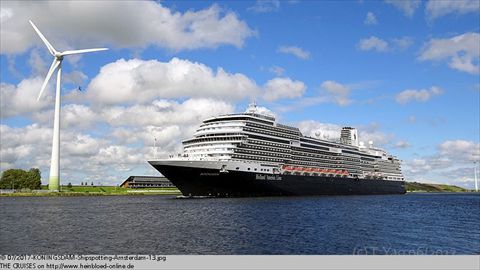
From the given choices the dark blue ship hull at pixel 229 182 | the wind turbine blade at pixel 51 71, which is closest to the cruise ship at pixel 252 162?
the dark blue ship hull at pixel 229 182

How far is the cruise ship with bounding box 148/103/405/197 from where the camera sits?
357ft

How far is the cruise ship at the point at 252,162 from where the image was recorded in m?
109

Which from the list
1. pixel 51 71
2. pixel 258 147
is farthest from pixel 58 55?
pixel 258 147

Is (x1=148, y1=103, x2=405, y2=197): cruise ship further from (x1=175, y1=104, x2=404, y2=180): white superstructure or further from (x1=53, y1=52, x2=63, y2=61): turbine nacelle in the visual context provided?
(x1=53, y1=52, x2=63, y2=61): turbine nacelle

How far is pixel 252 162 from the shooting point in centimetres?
11581

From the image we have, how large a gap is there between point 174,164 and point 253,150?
23.6 m

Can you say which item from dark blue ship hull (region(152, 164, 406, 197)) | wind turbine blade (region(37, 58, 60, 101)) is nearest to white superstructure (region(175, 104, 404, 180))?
dark blue ship hull (region(152, 164, 406, 197))

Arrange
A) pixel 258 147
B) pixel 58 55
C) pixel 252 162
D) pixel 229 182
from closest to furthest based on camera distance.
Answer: pixel 229 182 < pixel 252 162 < pixel 258 147 < pixel 58 55

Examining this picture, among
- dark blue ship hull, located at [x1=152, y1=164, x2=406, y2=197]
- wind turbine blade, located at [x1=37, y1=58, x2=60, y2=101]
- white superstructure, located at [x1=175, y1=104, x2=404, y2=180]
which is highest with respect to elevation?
wind turbine blade, located at [x1=37, y1=58, x2=60, y2=101]

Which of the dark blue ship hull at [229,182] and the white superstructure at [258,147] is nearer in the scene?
the dark blue ship hull at [229,182]

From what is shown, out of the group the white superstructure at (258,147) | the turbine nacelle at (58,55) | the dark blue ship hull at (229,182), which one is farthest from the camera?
the turbine nacelle at (58,55)

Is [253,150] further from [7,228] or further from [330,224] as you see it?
[7,228]

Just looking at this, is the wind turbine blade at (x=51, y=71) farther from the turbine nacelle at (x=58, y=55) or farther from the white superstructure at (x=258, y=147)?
the white superstructure at (x=258, y=147)

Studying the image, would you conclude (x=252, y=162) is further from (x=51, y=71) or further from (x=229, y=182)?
(x=51, y=71)
